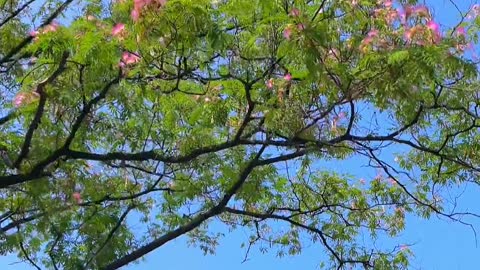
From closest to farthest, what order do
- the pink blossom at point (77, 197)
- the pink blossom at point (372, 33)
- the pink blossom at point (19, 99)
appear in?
1. the pink blossom at point (372, 33)
2. the pink blossom at point (19, 99)
3. the pink blossom at point (77, 197)

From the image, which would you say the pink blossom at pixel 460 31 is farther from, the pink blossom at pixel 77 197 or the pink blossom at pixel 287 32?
the pink blossom at pixel 77 197

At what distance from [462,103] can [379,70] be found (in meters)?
1.41

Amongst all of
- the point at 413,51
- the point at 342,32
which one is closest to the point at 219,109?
the point at 342,32

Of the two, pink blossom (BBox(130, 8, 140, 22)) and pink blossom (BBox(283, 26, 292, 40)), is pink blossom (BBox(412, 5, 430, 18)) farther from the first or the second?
pink blossom (BBox(130, 8, 140, 22))

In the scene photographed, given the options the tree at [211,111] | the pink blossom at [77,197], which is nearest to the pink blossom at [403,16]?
the tree at [211,111]

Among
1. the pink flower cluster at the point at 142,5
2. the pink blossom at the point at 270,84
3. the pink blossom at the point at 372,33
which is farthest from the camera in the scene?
the pink blossom at the point at 270,84

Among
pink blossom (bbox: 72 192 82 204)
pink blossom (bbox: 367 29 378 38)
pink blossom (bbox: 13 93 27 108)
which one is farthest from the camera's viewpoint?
pink blossom (bbox: 72 192 82 204)

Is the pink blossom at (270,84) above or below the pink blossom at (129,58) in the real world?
above

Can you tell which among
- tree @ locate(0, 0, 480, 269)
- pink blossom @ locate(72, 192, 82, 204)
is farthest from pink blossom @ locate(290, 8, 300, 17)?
pink blossom @ locate(72, 192, 82, 204)

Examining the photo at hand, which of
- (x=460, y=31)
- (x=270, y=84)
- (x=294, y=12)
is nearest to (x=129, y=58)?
(x=270, y=84)

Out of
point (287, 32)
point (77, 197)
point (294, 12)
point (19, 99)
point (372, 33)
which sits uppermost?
point (77, 197)

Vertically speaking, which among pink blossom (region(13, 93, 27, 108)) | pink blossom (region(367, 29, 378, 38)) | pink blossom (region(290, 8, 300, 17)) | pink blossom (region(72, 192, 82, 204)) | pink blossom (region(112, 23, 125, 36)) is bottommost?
pink blossom (region(290, 8, 300, 17))

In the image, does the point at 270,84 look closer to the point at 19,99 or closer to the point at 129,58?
the point at 129,58

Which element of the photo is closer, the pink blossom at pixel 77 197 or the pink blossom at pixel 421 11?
the pink blossom at pixel 421 11
